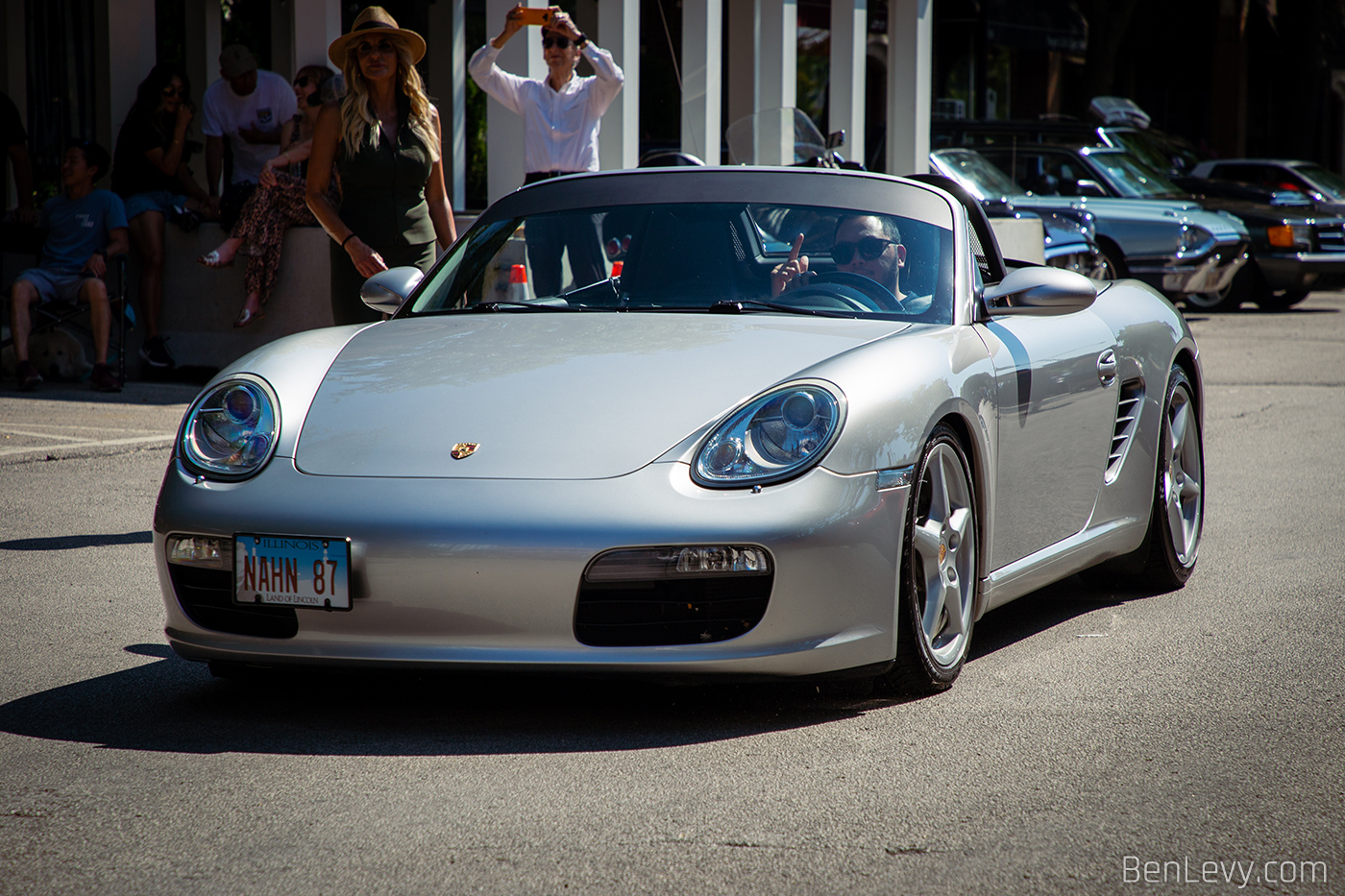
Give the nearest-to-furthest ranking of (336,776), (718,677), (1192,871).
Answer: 1. (1192,871)
2. (336,776)
3. (718,677)

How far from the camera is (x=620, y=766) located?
338 cm

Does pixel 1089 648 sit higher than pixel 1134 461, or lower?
lower

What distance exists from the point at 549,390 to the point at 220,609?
87 cm

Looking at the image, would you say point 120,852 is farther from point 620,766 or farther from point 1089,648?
point 1089,648

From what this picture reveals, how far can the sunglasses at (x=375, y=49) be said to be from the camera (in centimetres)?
627

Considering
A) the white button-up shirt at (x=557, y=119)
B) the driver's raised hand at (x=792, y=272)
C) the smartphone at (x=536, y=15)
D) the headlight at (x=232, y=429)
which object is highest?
the smartphone at (x=536, y=15)

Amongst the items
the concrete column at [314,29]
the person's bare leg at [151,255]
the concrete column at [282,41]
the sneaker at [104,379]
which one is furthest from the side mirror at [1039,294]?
the concrete column at [282,41]

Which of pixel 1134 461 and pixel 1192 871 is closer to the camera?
pixel 1192 871

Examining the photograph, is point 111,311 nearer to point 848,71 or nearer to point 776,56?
point 776,56

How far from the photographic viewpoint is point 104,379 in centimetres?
981

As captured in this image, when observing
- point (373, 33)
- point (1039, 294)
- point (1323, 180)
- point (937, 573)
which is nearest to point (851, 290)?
point (1039, 294)

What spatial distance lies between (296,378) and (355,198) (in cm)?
250

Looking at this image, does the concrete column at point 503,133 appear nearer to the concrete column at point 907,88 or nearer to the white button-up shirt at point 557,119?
the white button-up shirt at point 557,119

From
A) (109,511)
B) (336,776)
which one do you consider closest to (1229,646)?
(336,776)
